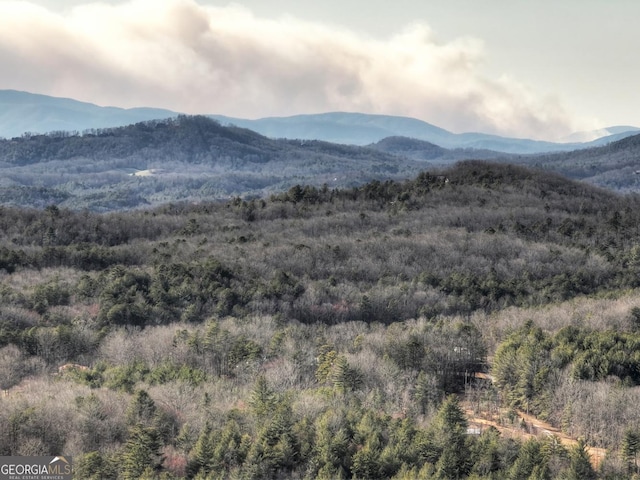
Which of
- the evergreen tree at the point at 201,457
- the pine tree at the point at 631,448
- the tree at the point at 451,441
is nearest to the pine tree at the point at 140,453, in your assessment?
the evergreen tree at the point at 201,457

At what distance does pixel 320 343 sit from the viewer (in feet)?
179

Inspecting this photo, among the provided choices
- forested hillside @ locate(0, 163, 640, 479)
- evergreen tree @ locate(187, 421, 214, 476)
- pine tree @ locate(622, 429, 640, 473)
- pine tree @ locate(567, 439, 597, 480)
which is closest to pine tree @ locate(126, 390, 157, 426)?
forested hillside @ locate(0, 163, 640, 479)

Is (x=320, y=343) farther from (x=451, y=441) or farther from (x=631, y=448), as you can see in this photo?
(x=631, y=448)

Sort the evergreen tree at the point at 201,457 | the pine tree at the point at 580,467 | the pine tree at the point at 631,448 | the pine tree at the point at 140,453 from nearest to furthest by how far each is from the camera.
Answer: the pine tree at the point at 580,467
the pine tree at the point at 140,453
the evergreen tree at the point at 201,457
the pine tree at the point at 631,448

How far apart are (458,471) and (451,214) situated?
87.2m

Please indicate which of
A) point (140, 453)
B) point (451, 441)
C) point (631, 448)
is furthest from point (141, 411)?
point (631, 448)

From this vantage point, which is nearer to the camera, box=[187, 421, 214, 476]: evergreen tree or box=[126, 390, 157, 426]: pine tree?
box=[187, 421, 214, 476]: evergreen tree

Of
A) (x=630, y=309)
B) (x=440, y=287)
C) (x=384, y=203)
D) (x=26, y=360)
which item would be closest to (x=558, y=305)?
(x=630, y=309)

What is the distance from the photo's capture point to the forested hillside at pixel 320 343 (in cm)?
3403

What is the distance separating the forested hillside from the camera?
34.0m

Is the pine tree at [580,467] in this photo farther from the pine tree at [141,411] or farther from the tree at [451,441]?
the pine tree at [141,411]

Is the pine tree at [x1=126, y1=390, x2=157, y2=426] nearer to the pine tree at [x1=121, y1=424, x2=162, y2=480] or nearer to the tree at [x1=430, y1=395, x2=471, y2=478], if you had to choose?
the pine tree at [x1=121, y1=424, x2=162, y2=480]

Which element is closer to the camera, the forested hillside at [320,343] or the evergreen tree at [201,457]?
the evergreen tree at [201,457]

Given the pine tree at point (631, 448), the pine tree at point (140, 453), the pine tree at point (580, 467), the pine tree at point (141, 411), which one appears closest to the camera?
the pine tree at point (580, 467)
